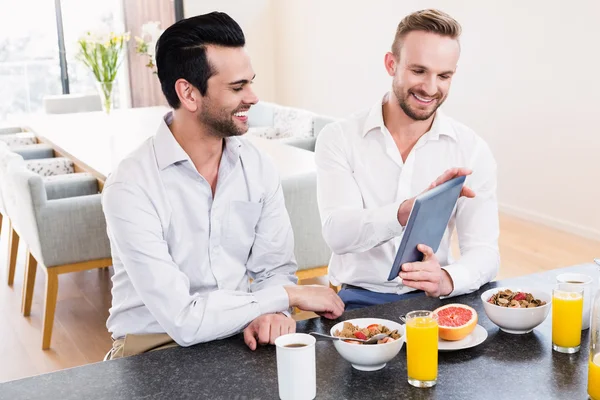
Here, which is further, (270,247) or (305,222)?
(305,222)

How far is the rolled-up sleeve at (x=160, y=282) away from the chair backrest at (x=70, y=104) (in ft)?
18.8

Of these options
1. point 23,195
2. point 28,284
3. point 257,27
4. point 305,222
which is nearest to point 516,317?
point 305,222

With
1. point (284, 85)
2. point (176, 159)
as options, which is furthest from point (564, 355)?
point (284, 85)

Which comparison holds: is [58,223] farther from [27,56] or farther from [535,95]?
[27,56]

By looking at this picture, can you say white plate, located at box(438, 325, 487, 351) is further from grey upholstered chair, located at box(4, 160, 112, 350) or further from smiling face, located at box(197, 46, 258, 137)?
grey upholstered chair, located at box(4, 160, 112, 350)

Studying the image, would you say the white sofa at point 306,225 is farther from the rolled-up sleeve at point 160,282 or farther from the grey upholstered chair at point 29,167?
the rolled-up sleeve at point 160,282

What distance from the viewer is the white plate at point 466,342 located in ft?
5.17

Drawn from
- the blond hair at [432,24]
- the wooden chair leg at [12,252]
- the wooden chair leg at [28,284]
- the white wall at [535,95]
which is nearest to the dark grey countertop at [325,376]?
the blond hair at [432,24]

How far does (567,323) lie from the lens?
→ 1576 millimetres

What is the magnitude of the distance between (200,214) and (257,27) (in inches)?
277

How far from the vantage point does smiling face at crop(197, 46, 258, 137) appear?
76.6 inches

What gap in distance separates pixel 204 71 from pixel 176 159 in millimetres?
224

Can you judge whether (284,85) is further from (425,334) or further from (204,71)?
(425,334)

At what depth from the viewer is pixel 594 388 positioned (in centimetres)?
139
